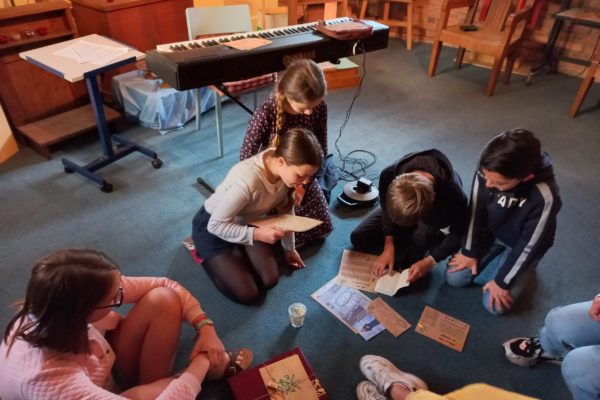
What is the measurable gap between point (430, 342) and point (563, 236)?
106 cm

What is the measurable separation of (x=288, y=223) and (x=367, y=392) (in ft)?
2.17

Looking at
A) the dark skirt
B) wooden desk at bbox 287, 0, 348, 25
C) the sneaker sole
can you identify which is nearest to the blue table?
the dark skirt

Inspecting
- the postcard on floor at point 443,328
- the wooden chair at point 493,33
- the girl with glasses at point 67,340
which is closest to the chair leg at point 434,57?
the wooden chair at point 493,33

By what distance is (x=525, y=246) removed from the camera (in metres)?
1.61

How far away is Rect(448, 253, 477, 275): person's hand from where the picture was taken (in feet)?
5.98

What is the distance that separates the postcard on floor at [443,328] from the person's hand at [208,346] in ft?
2.76

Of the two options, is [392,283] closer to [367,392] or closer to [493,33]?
[367,392]

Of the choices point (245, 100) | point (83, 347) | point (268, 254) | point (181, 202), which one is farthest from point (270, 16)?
point (83, 347)

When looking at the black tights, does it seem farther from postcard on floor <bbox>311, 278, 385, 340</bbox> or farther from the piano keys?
the piano keys

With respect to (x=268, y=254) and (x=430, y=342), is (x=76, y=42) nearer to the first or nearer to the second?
(x=268, y=254)

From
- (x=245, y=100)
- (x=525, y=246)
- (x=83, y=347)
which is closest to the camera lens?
(x=83, y=347)

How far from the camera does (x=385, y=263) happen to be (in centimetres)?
191

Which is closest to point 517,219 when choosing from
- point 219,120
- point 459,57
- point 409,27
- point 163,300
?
point 163,300

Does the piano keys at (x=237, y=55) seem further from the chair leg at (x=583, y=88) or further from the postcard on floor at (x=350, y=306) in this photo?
the chair leg at (x=583, y=88)
